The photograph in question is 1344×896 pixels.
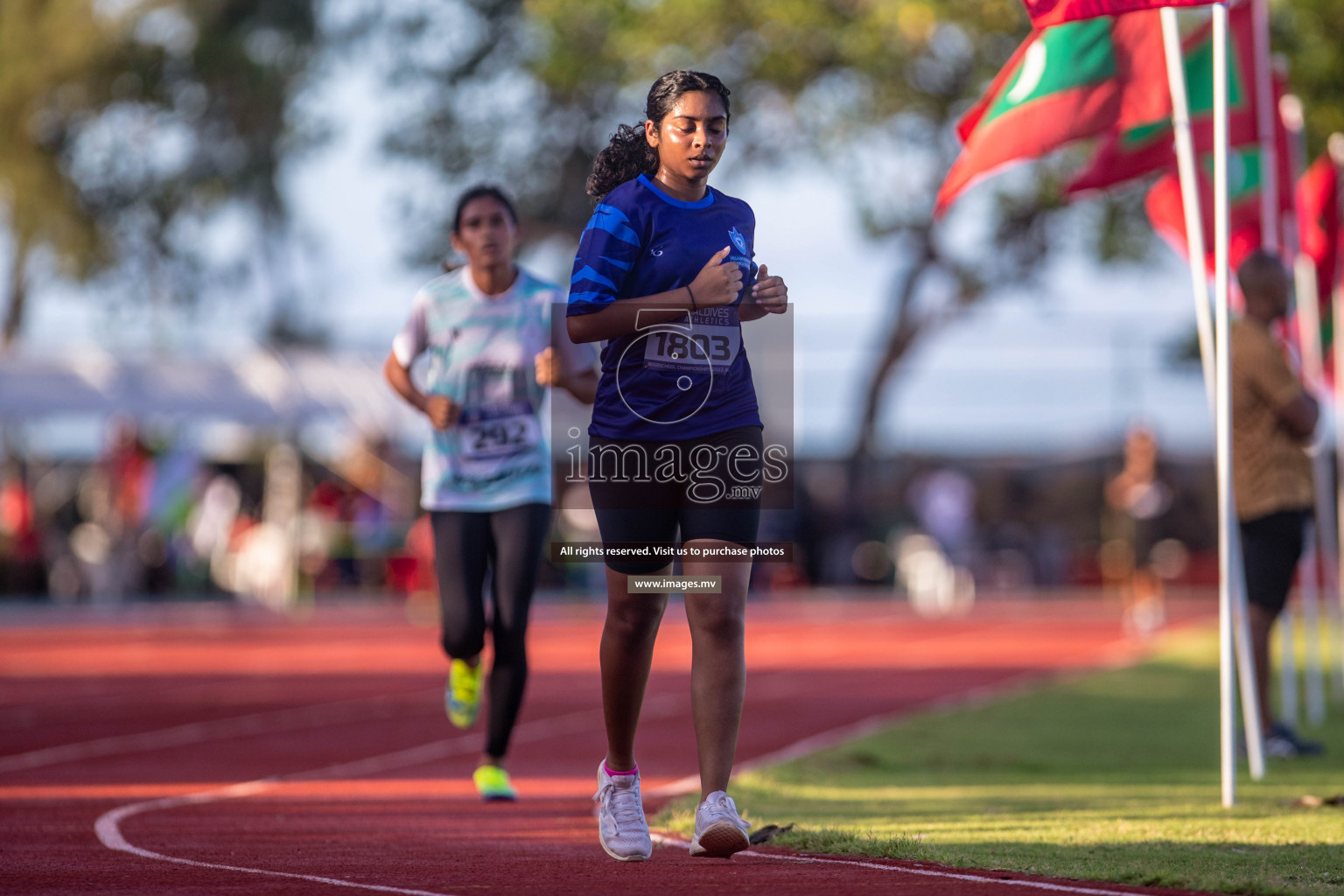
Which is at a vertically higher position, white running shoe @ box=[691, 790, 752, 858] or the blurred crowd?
the blurred crowd

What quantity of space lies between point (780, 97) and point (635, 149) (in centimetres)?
2196

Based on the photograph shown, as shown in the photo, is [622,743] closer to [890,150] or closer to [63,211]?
[890,150]

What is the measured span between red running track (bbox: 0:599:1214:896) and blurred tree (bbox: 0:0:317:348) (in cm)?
1502

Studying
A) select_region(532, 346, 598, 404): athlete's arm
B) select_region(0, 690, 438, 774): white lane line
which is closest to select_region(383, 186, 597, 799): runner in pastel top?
select_region(532, 346, 598, 404): athlete's arm

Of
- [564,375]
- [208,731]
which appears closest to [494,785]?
[564,375]

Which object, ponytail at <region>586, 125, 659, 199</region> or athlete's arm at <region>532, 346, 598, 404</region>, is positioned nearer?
ponytail at <region>586, 125, 659, 199</region>

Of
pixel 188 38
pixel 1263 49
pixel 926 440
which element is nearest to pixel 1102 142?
pixel 1263 49

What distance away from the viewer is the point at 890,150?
1093 inches

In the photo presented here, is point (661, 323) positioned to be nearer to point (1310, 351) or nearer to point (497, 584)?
point (497, 584)

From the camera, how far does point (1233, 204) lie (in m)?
10.6

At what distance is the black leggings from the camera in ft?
21.7

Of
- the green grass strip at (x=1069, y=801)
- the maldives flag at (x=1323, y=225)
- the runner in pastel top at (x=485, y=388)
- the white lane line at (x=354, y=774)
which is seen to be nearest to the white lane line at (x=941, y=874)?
the green grass strip at (x=1069, y=801)

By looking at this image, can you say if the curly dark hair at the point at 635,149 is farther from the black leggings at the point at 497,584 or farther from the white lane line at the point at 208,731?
the white lane line at the point at 208,731

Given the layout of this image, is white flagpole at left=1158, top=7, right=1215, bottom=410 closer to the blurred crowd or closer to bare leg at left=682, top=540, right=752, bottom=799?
bare leg at left=682, top=540, right=752, bottom=799
